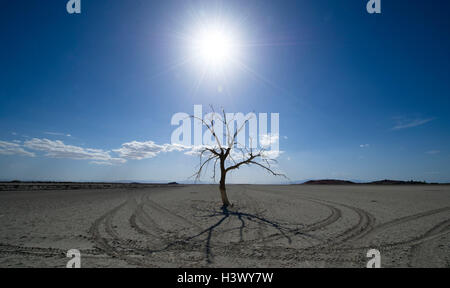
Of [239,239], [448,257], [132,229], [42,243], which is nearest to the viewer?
[448,257]

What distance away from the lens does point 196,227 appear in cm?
867

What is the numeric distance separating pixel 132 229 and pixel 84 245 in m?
2.19

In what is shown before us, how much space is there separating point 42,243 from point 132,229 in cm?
286

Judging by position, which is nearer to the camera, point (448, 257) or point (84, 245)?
point (448, 257)
